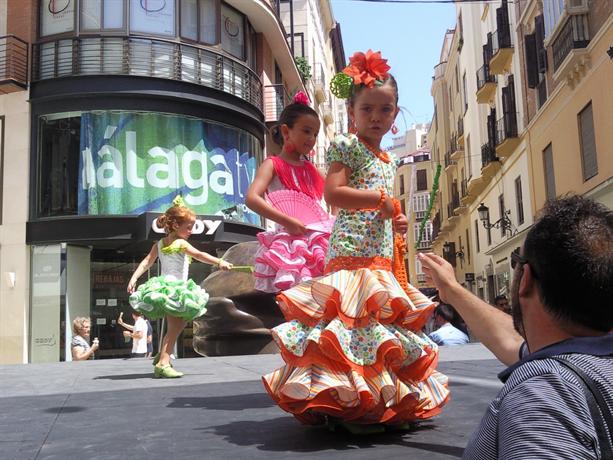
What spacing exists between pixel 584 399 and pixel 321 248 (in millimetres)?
2807

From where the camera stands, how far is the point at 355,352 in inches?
115

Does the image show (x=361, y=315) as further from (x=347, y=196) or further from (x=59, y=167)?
(x=59, y=167)

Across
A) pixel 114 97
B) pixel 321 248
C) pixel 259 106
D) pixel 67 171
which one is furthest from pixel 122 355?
pixel 321 248

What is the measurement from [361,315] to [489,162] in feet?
87.1

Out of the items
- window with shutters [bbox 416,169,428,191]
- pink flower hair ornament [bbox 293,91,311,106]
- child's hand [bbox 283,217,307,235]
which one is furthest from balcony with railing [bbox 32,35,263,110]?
window with shutters [bbox 416,169,428,191]

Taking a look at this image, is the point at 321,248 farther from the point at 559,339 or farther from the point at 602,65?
the point at 602,65

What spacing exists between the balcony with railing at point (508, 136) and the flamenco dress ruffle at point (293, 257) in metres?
21.9

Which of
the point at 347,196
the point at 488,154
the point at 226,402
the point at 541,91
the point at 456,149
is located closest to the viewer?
the point at 347,196

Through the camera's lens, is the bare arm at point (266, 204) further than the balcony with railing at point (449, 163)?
No

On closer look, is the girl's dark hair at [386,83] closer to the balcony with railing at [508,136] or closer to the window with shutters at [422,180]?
the balcony with railing at [508,136]

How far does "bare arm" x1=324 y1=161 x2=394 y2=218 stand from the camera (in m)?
3.16

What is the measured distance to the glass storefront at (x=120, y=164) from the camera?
1770 centimetres

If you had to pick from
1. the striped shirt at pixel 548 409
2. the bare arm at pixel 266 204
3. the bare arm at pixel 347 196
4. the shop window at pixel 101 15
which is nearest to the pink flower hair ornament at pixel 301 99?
the bare arm at pixel 266 204

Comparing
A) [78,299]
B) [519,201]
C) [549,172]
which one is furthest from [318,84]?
[78,299]
